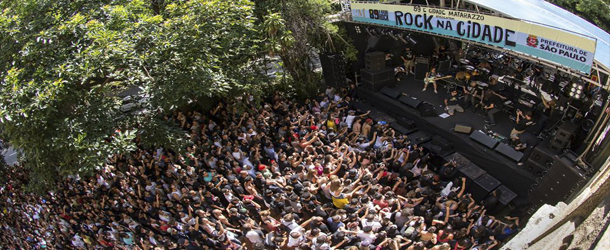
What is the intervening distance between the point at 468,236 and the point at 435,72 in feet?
27.0

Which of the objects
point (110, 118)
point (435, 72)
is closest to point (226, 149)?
point (110, 118)

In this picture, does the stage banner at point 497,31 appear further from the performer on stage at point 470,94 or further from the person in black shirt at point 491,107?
the person in black shirt at point 491,107

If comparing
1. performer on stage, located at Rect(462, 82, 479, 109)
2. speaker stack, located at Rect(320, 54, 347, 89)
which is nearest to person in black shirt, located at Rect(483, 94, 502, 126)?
performer on stage, located at Rect(462, 82, 479, 109)

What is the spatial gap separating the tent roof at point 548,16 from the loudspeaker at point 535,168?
2760 millimetres

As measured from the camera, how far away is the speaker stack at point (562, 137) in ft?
29.3

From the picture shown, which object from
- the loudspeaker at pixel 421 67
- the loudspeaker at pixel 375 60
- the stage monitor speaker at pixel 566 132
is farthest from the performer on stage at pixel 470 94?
the stage monitor speaker at pixel 566 132

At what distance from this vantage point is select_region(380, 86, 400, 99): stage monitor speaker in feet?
46.6

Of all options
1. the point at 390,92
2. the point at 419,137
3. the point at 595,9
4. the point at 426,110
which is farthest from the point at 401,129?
the point at 595,9

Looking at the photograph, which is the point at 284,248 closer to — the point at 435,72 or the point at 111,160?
the point at 111,160

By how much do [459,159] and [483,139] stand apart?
0.92 metres

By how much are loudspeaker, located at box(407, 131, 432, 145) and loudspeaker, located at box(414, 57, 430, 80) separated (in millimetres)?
3266

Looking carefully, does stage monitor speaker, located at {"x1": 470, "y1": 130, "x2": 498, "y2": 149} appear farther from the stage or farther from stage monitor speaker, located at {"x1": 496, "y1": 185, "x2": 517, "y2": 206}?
stage monitor speaker, located at {"x1": 496, "y1": 185, "x2": 517, "y2": 206}

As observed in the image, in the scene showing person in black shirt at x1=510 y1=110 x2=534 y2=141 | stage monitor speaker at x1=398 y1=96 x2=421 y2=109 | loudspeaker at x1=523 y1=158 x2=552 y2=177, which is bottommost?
loudspeaker at x1=523 y1=158 x2=552 y2=177

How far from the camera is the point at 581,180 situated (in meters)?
7.79
